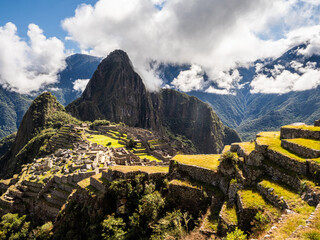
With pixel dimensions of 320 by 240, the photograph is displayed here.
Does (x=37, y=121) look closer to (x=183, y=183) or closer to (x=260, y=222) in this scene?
(x=183, y=183)

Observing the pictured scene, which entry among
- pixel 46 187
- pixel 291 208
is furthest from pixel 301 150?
pixel 46 187

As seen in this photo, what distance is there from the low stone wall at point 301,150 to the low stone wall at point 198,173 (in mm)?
5081

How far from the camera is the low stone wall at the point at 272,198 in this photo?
29.7 feet

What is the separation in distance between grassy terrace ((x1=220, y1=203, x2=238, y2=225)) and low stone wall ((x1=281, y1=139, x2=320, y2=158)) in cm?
531

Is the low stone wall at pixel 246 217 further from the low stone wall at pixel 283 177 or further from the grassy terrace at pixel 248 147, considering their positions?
the grassy terrace at pixel 248 147

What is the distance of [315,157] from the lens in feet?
32.9

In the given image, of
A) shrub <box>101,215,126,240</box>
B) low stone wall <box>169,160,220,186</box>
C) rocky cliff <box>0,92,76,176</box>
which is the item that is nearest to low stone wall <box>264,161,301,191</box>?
low stone wall <box>169,160,220,186</box>

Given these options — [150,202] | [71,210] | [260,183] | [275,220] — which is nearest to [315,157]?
[260,183]

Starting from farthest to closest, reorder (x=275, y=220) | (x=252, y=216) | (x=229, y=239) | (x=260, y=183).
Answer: (x=260, y=183) → (x=252, y=216) → (x=275, y=220) → (x=229, y=239)

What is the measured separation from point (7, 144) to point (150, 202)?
250538 mm

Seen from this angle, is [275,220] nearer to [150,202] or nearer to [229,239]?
[229,239]

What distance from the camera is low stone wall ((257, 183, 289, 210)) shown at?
9.05m

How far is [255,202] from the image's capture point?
32.7ft

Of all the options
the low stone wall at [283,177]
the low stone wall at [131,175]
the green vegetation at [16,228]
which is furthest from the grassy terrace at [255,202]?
the green vegetation at [16,228]
